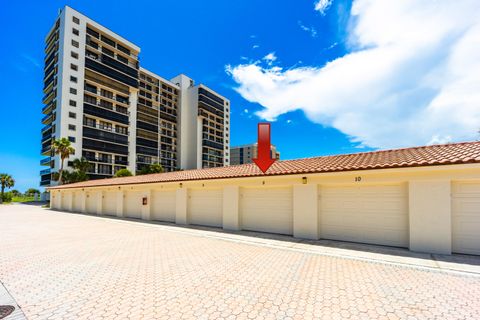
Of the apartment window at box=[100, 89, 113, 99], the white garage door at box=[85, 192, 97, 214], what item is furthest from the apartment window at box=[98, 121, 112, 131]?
the white garage door at box=[85, 192, 97, 214]

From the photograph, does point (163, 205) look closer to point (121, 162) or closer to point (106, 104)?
point (121, 162)

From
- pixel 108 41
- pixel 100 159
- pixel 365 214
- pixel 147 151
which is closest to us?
pixel 365 214

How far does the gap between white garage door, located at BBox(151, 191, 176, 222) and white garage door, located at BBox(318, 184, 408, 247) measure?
9993 millimetres

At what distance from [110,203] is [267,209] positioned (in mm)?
16525

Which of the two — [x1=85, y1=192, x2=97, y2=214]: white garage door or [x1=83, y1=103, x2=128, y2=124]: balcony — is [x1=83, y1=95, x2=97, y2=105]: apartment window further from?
[x1=85, y1=192, x2=97, y2=214]: white garage door

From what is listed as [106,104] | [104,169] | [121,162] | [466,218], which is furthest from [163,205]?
[106,104]

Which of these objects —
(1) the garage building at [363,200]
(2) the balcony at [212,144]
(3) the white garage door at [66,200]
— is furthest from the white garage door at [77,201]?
(2) the balcony at [212,144]

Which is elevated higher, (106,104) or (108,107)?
(106,104)

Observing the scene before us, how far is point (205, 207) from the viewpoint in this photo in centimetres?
1410

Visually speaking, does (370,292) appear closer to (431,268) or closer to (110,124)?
(431,268)

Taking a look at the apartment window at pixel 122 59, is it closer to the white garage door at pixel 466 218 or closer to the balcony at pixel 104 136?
the balcony at pixel 104 136

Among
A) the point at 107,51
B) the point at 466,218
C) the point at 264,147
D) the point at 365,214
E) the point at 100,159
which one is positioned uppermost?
the point at 107,51

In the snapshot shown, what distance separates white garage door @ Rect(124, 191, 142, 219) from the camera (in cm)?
1860

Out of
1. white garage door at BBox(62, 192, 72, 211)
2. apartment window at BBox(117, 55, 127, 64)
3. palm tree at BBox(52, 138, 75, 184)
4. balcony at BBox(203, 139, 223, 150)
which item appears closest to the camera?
white garage door at BBox(62, 192, 72, 211)
